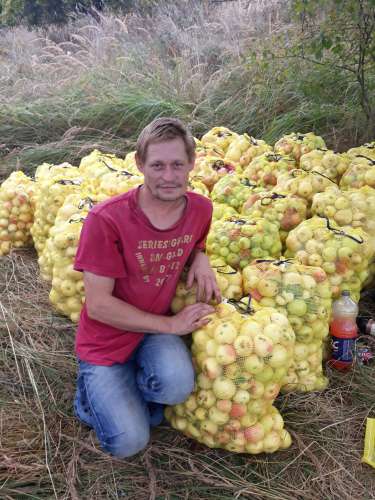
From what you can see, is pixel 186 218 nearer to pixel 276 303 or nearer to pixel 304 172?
pixel 276 303

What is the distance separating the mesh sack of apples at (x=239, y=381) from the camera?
→ 1948 mm

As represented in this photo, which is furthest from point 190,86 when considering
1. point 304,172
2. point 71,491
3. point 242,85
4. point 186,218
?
point 71,491

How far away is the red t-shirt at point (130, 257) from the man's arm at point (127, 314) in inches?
2.4

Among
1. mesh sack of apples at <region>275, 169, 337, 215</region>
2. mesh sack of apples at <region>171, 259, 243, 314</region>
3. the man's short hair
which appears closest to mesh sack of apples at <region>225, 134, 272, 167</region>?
mesh sack of apples at <region>275, 169, 337, 215</region>

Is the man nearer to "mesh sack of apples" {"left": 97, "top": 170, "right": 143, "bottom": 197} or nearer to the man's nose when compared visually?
the man's nose

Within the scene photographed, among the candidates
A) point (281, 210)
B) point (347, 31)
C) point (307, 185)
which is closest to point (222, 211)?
→ point (281, 210)

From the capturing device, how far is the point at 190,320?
2.05m

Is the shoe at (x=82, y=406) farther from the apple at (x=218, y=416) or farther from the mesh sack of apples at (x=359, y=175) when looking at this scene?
the mesh sack of apples at (x=359, y=175)

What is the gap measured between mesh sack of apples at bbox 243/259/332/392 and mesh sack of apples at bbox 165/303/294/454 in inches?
8.0

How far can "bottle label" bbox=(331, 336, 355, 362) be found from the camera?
2518 mm

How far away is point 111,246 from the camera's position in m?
1.96

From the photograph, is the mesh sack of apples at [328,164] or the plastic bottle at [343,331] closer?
the plastic bottle at [343,331]

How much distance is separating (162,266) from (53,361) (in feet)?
2.99

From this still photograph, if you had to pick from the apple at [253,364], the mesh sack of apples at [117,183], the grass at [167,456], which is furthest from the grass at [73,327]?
the mesh sack of apples at [117,183]
